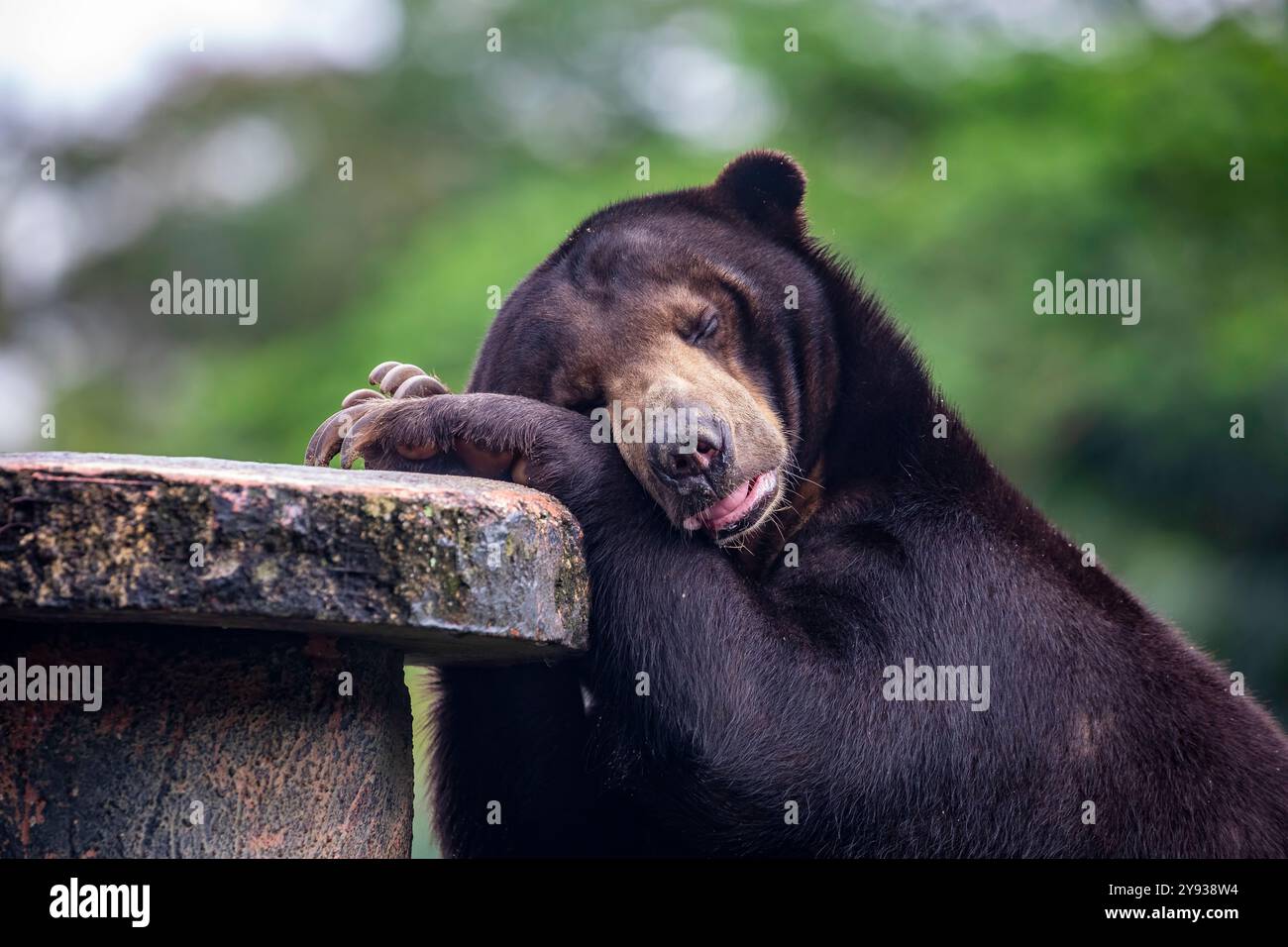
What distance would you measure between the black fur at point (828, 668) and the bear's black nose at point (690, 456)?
3.9 inches

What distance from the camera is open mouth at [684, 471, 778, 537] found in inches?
142

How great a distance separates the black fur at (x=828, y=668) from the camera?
3418mm

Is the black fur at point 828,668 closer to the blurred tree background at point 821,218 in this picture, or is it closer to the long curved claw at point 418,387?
the long curved claw at point 418,387

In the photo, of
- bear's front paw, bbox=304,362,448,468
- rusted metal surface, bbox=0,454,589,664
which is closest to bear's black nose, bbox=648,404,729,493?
rusted metal surface, bbox=0,454,589,664

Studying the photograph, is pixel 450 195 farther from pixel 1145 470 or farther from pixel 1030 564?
pixel 1030 564

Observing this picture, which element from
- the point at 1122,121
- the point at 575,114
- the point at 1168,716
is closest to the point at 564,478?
the point at 1168,716

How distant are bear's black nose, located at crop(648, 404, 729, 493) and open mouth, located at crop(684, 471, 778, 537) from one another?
0.08 m

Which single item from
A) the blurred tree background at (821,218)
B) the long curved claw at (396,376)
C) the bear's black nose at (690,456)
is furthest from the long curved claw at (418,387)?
the blurred tree background at (821,218)

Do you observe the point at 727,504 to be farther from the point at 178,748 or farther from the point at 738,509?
the point at 178,748

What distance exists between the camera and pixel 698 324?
427cm

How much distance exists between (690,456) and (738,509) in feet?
0.90

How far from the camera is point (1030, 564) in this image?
3936 millimetres

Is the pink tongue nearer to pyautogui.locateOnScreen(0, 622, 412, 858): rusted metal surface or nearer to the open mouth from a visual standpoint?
the open mouth

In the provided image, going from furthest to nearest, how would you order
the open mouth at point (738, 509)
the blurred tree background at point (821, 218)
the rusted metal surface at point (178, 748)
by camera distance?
the blurred tree background at point (821, 218) < the open mouth at point (738, 509) < the rusted metal surface at point (178, 748)
